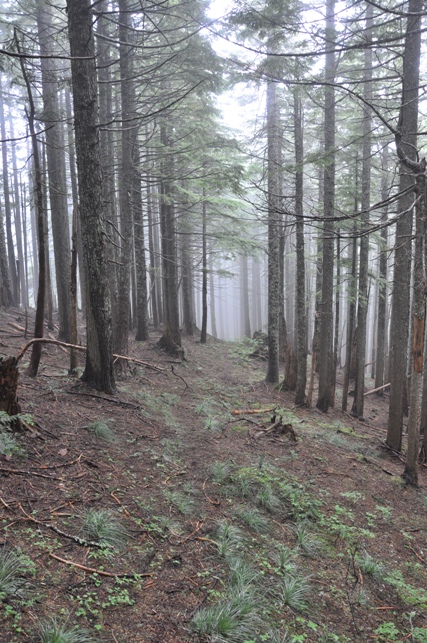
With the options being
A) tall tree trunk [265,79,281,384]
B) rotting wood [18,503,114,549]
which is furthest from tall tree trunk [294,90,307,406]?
rotting wood [18,503,114,549]

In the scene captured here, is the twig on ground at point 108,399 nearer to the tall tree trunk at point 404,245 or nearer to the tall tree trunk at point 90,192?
the tall tree trunk at point 90,192

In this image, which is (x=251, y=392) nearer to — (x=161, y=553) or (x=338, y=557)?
(x=338, y=557)

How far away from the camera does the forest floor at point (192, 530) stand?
3.04m

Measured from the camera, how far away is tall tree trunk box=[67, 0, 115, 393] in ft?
22.0

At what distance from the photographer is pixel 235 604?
10.9 ft

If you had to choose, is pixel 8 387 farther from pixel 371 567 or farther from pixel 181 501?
pixel 371 567

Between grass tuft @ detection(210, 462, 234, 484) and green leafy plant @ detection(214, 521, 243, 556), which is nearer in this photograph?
green leafy plant @ detection(214, 521, 243, 556)

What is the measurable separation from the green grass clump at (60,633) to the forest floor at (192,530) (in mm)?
19

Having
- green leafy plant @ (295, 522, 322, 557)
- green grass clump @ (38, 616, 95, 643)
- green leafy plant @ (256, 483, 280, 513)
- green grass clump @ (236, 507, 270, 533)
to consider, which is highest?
green grass clump @ (38, 616, 95, 643)

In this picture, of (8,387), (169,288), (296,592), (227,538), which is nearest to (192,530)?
(227,538)

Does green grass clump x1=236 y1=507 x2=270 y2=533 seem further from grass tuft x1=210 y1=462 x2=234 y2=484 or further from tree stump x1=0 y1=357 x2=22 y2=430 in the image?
tree stump x1=0 y1=357 x2=22 y2=430

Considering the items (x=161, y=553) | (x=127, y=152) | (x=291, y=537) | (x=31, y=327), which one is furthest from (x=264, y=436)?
(x=31, y=327)

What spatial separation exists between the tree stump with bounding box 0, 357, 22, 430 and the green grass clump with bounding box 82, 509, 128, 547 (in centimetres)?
180

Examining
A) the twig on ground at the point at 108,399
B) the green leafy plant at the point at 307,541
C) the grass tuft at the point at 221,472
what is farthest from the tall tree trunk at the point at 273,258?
the green leafy plant at the point at 307,541
